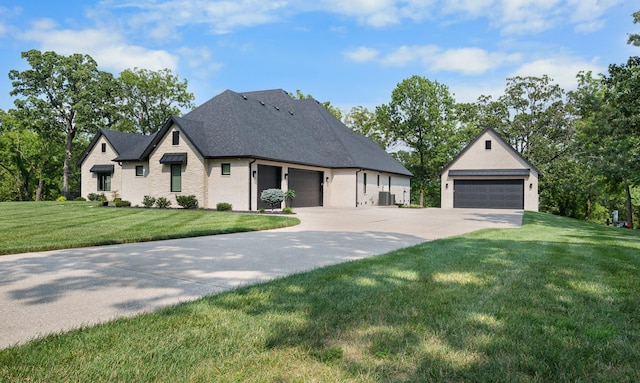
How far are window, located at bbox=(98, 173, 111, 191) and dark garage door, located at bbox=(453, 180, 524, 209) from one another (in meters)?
29.2

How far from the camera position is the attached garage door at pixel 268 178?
23.0 metres

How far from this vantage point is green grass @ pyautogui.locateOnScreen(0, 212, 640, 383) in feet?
8.21

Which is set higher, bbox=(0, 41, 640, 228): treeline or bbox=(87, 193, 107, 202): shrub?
bbox=(0, 41, 640, 228): treeline

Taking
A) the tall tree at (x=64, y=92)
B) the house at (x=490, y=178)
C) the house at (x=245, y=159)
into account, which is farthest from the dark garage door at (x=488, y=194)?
the tall tree at (x=64, y=92)

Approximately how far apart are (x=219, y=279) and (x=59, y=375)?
297 centimetres

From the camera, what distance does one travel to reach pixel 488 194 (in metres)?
30.6

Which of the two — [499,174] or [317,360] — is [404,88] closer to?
[499,174]

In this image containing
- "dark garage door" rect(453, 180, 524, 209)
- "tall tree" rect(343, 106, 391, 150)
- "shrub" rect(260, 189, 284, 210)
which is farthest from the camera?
"tall tree" rect(343, 106, 391, 150)

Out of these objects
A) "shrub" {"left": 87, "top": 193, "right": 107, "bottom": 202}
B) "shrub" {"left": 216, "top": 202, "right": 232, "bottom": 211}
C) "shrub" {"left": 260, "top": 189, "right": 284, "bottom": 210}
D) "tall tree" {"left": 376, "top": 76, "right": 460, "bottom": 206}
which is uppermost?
"tall tree" {"left": 376, "top": 76, "right": 460, "bottom": 206}

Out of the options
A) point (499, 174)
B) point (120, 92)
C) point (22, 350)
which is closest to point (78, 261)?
point (22, 350)

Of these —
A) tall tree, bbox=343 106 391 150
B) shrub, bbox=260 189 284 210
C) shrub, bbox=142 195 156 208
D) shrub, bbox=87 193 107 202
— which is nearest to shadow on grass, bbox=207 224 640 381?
shrub, bbox=260 189 284 210

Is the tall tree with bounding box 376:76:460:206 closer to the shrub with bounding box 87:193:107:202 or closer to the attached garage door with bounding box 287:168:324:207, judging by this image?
the attached garage door with bounding box 287:168:324:207

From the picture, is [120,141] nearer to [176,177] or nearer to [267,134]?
[176,177]

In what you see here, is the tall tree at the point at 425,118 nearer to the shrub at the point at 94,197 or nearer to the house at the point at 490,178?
the house at the point at 490,178
